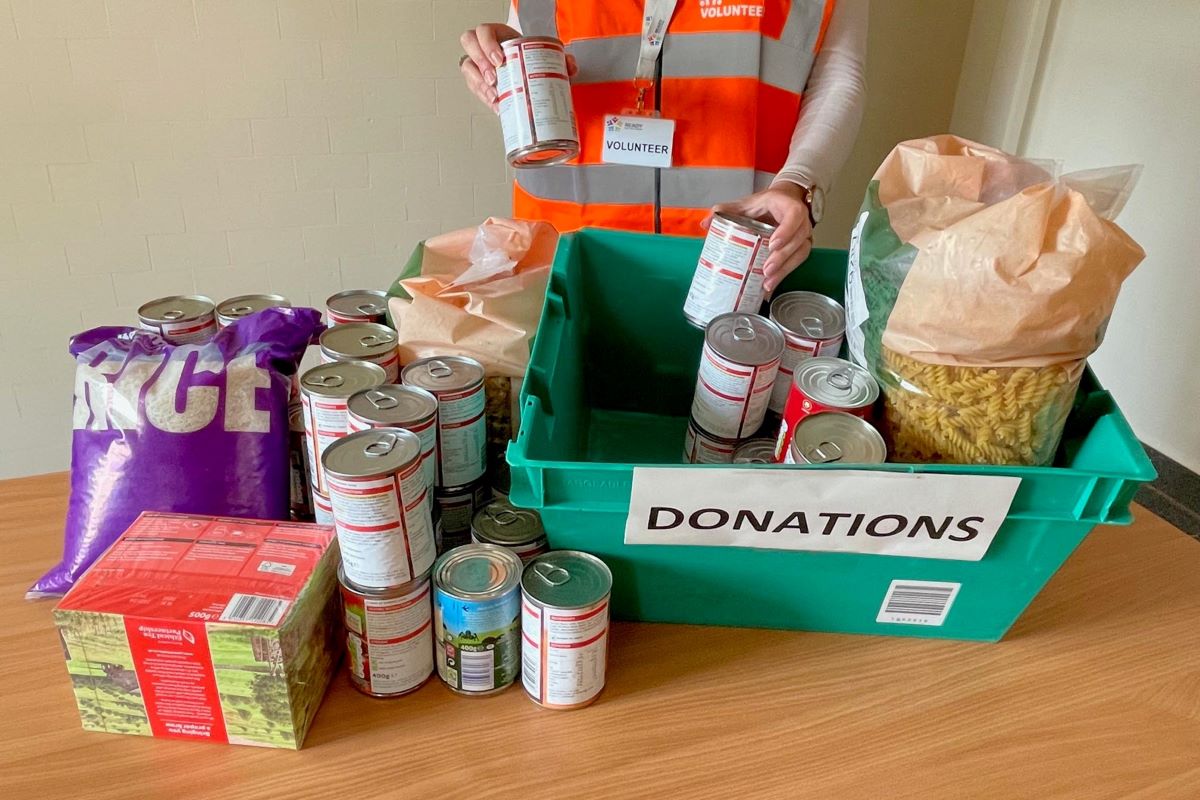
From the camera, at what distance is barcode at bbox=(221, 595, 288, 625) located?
662 mm

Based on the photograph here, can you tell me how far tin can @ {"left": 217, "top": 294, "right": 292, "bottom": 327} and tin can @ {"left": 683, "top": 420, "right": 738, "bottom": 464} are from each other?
502 millimetres

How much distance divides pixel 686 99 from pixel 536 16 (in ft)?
0.90

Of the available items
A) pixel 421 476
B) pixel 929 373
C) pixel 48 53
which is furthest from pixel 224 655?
pixel 48 53

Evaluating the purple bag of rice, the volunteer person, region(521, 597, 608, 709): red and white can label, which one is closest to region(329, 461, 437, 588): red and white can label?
region(521, 597, 608, 709): red and white can label

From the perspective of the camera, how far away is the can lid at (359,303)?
3.14 ft

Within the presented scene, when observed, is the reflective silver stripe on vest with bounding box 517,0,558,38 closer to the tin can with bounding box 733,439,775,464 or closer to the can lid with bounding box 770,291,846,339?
the can lid with bounding box 770,291,846,339

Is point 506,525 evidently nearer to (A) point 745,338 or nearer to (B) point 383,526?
(B) point 383,526

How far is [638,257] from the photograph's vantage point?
1.14 meters

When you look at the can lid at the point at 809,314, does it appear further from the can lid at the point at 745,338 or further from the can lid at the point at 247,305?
the can lid at the point at 247,305

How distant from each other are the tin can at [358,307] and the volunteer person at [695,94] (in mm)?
431

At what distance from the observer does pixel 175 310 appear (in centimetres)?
97

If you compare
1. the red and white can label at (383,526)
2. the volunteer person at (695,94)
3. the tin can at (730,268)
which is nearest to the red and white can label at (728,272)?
the tin can at (730,268)

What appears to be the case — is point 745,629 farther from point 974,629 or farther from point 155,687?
point 155,687

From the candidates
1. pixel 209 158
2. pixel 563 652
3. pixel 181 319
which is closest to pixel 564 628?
pixel 563 652
